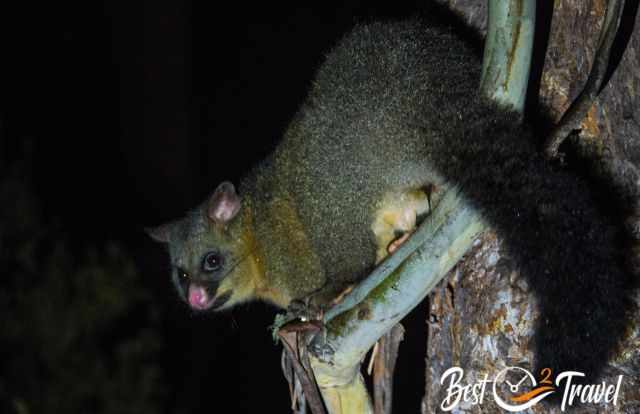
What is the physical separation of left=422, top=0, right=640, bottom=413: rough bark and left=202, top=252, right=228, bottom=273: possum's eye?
3.36ft

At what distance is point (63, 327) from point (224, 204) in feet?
9.99

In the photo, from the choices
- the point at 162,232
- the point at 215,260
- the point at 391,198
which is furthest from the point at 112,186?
the point at 391,198

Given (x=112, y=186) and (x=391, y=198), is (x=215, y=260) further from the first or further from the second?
(x=112, y=186)

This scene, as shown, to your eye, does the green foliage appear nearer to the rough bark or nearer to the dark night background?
the dark night background

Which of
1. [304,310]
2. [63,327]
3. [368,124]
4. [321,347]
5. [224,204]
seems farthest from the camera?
[63,327]

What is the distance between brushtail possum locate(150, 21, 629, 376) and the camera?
227 centimetres

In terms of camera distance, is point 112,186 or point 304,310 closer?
point 304,310

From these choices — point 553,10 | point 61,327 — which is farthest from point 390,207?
point 61,327

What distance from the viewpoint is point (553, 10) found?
9.61 feet

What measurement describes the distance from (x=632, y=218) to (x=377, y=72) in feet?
3.27

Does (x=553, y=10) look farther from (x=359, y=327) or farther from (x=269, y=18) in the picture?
(x=269, y=18)

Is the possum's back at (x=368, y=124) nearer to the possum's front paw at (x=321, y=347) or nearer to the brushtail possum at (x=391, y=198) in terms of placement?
the brushtail possum at (x=391, y=198)

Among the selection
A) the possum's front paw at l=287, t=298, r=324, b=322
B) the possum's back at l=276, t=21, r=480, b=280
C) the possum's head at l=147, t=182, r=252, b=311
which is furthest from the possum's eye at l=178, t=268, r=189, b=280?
the possum's back at l=276, t=21, r=480, b=280

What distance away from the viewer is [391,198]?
2990 millimetres
